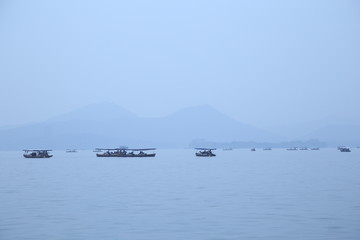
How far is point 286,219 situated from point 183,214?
22.5ft

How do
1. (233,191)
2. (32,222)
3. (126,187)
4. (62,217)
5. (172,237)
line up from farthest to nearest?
(126,187)
(233,191)
(62,217)
(32,222)
(172,237)

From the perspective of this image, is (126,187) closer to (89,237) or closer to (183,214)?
(183,214)

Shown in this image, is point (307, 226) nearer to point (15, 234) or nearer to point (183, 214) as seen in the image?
point (183, 214)

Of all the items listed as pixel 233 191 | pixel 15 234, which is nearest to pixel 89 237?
pixel 15 234

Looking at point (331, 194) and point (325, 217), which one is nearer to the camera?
point (325, 217)

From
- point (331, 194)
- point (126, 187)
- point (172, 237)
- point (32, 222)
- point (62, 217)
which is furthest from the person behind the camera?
point (126, 187)

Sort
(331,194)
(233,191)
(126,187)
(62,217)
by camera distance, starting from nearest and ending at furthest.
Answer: (62,217) < (331,194) < (233,191) < (126,187)

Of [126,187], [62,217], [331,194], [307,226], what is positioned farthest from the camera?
[126,187]

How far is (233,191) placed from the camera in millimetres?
49781

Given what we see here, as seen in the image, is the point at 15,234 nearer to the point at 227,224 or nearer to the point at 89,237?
the point at 89,237

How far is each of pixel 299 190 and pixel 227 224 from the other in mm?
22099

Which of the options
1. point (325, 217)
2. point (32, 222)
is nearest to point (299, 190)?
point (325, 217)

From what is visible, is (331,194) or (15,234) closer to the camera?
(15,234)

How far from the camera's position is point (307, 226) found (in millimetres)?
29297
